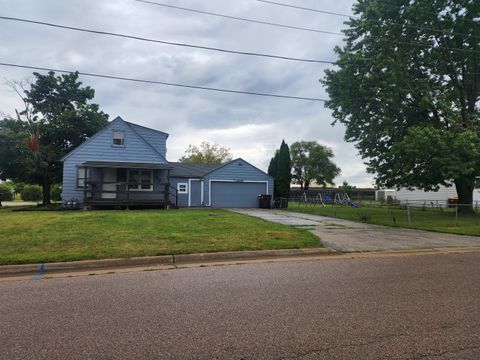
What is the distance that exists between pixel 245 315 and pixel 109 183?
62.5ft

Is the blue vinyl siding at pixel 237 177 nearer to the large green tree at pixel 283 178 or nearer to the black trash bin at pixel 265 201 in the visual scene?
the large green tree at pixel 283 178

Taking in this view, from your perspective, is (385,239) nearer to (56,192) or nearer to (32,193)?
(56,192)

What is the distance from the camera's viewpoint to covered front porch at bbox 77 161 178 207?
22.2 metres

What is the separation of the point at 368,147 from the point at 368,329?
→ 19.6m

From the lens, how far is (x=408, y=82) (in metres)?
19.9

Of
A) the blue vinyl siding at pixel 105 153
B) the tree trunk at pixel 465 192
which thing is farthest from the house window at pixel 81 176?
the tree trunk at pixel 465 192

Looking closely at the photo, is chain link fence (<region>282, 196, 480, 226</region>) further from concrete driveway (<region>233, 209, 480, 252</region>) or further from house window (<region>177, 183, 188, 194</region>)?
house window (<region>177, 183, 188, 194</region>)

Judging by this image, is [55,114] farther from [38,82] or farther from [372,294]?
[372,294]

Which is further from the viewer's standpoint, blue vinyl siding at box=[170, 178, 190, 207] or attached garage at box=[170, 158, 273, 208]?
attached garage at box=[170, 158, 273, 208]

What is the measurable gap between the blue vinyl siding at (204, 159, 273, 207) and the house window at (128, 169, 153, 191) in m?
4.68

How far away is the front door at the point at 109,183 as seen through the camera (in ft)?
72.9

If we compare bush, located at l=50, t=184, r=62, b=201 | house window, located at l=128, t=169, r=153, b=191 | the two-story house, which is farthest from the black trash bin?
bush, located at l=50, t=184, r=62, b=201

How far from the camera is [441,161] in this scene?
698 inches

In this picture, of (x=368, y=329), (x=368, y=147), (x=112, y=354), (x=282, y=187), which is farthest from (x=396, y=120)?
(x=112, y=354)
